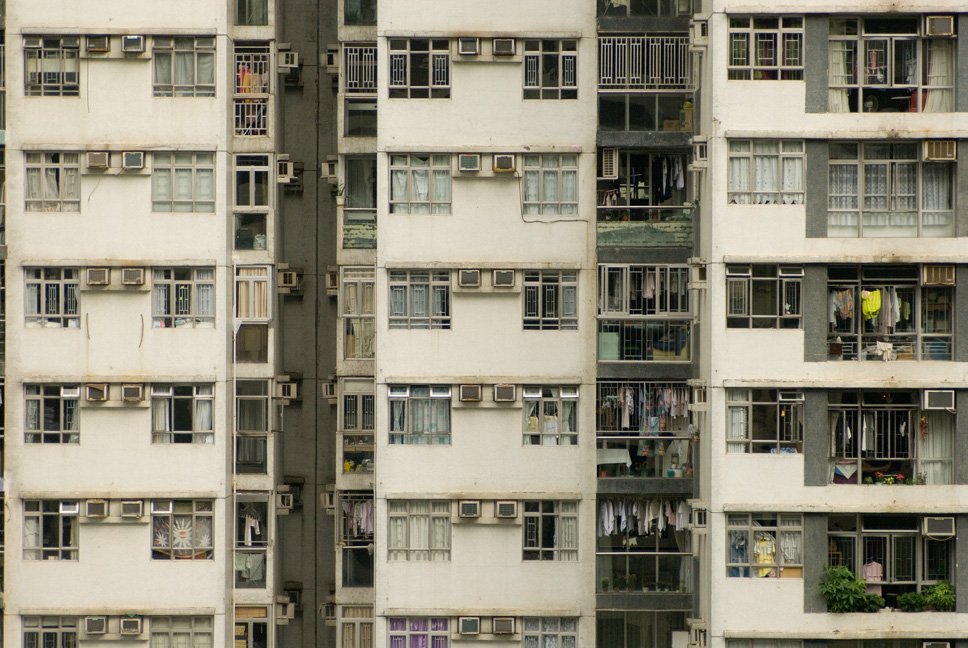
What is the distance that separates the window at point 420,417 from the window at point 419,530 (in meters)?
0.93

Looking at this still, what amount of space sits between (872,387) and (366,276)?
7660 millimetres

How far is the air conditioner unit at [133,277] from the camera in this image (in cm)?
2205

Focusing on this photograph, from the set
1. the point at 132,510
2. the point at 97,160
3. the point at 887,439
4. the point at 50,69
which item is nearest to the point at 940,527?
the point at 887,439

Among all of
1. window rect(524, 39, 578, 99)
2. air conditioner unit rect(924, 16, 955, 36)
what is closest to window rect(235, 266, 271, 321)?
window rect(524, 39, 578, 99)

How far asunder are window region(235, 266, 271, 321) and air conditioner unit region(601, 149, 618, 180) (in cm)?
531

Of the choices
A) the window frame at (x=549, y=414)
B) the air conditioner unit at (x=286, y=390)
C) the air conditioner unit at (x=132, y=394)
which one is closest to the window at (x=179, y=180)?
the air conditioner unit at (x=132, y=394)

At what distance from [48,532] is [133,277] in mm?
3953

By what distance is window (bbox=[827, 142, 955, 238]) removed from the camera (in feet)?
67.9

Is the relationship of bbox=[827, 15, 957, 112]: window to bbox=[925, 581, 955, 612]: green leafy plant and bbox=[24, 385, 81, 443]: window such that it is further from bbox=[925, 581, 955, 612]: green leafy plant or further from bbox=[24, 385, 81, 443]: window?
bbox=[24, 385, 81, 443]: window

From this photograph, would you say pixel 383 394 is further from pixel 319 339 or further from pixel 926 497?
pixel 926 497

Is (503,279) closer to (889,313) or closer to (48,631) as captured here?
(889,313)

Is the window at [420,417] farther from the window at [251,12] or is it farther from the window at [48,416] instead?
the window at [251,12]

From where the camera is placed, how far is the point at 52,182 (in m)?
22.3

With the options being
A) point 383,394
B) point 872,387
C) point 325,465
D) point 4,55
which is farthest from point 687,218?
point 4,55
